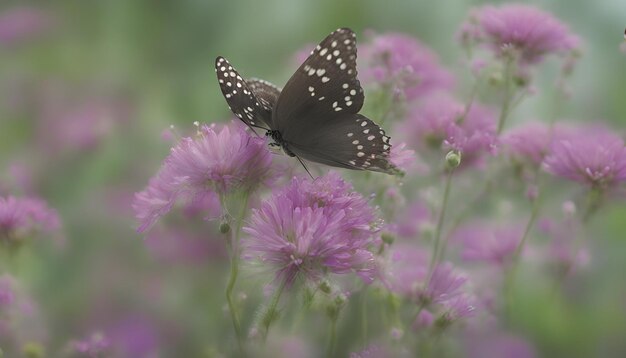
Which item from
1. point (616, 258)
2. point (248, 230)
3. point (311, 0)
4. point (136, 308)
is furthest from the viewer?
point (311, 0)

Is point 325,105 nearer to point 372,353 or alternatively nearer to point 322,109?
point 322,109

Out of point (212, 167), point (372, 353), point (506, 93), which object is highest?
point (506, 93)

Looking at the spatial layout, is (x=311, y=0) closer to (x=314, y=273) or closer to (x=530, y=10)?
(x=530, y=10)

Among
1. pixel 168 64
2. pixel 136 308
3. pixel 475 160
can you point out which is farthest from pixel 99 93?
pixel 475 160

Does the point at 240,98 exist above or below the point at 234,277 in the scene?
above

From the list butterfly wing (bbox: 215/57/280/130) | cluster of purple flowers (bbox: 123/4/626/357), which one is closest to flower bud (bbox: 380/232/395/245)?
cluster of purple flowers (bbox: 123/4/626/357)

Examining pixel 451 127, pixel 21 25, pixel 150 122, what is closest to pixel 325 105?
pixel 451 127
